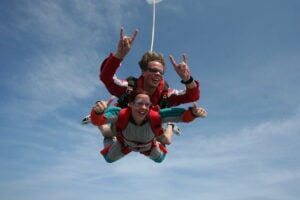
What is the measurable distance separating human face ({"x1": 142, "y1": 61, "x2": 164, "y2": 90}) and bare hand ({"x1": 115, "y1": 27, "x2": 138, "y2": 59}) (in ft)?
2.61

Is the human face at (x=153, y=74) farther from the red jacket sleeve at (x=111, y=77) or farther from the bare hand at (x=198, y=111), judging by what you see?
the bare hand at (x=198, y=111)

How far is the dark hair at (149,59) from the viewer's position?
7.75 m

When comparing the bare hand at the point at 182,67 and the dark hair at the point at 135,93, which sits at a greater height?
the bare hand at the point at 182,67

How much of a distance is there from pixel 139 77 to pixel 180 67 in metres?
1.47

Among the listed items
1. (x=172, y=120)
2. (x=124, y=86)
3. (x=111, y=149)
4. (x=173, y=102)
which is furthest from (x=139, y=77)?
(x=111, y=149)

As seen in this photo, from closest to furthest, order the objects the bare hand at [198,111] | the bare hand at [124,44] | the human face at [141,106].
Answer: the bare hand at [198,111]
the bare hand at [124,44]
the human face at [141,106]

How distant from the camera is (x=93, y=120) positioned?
6516mm

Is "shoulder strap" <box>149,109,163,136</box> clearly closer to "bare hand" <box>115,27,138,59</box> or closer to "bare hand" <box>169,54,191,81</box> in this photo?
"bare hand" <box>169,54,191,81</box>

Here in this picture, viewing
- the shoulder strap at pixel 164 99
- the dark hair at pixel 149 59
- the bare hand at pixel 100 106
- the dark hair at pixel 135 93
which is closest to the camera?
the bare hand at pixel 100 106

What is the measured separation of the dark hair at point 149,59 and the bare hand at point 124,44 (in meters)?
0.85

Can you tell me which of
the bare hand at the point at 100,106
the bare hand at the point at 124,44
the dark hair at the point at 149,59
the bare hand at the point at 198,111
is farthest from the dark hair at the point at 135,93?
the bare hand at the point at 198,111

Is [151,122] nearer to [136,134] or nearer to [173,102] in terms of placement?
[136,134]

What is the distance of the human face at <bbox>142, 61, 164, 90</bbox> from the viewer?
7535mm

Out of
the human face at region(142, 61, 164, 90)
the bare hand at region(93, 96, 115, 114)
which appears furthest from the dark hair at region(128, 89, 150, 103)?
the bare hand at region(93, 96, 115, 114)
